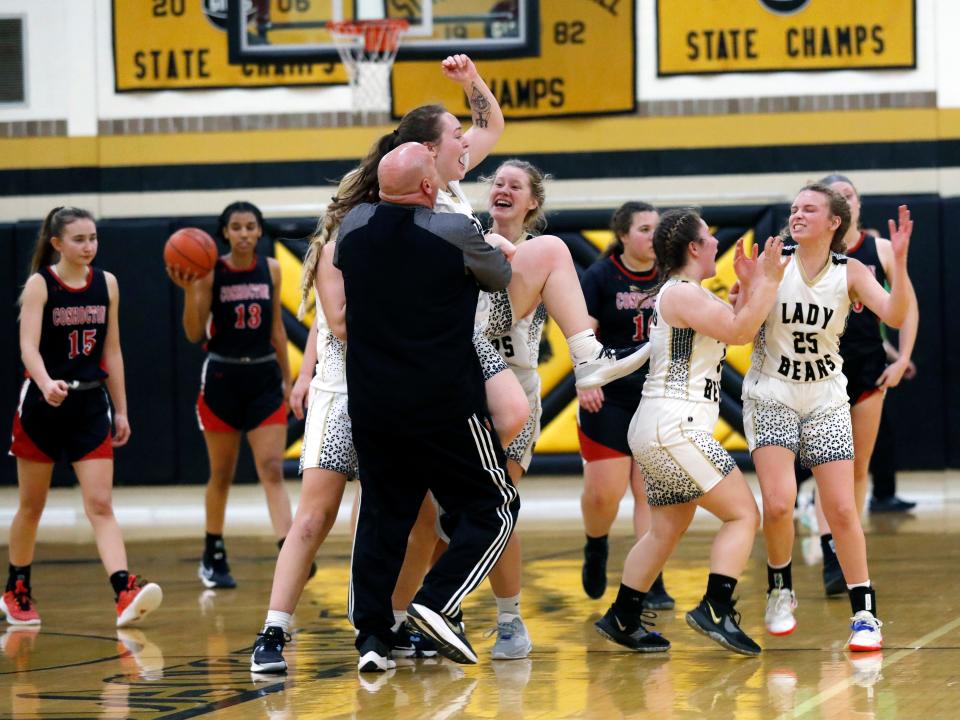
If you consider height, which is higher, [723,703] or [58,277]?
[58,277]

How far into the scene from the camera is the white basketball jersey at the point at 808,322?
580 cm

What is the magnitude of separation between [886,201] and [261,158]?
5063 mm

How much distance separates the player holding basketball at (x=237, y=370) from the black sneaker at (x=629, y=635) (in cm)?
270

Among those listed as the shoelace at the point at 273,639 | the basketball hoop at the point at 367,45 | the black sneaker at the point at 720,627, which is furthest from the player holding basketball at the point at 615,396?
the basketball hoop at the point at 367,45

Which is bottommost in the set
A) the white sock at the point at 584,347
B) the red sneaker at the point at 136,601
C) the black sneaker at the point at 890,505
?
the black sneaker at the point at 890,505

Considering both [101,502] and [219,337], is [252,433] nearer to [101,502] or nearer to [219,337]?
[219,337]

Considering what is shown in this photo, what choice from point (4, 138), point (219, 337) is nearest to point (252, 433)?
point (219, 337)

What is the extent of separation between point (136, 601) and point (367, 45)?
5.63 m

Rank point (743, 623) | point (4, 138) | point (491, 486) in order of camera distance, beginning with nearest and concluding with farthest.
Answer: point (491, 486)
point (743, 623)
point (4, 138)

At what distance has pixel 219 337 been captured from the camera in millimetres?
8234

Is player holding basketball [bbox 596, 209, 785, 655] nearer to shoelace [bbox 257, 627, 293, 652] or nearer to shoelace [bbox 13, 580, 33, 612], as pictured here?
shoelace [bbox 257, 627, 293, 652]

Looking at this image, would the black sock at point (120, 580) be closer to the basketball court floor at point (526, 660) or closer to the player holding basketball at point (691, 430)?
the basketball court floor at point (526, 660)

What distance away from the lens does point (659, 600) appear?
6848 millimetres

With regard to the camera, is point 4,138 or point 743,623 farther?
point 4,138
